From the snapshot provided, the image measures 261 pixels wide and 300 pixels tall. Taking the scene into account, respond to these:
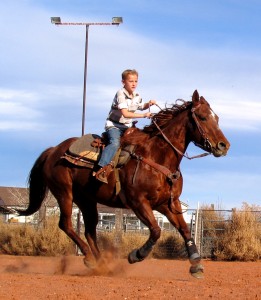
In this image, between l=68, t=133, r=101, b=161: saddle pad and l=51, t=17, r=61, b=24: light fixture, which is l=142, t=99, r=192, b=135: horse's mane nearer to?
l=68, t=133, r=101, b=161: saddle pad

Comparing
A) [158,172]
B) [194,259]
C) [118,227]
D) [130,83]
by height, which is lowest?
[194,259]

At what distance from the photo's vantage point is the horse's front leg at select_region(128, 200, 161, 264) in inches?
459

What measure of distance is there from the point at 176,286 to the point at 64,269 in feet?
14.0

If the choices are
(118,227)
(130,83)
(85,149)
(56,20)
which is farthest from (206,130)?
(56,20)

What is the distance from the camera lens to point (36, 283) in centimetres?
1041

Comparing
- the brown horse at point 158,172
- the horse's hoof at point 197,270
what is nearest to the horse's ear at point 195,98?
the brown horse at point 158,172

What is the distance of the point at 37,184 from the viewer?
15227 millimetres

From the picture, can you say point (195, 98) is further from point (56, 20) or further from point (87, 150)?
point (56, 20)

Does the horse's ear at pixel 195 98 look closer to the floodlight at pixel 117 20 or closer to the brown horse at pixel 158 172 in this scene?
the brown horse at pixel 158 172

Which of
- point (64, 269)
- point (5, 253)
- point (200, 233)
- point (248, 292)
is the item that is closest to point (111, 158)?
point (64, 269)

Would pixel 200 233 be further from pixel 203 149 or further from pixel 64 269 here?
pixel 203 149

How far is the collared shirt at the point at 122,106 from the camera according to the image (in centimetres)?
1265

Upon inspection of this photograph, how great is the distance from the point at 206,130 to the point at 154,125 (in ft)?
4.05

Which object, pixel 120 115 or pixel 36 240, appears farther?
pixel 36 240
